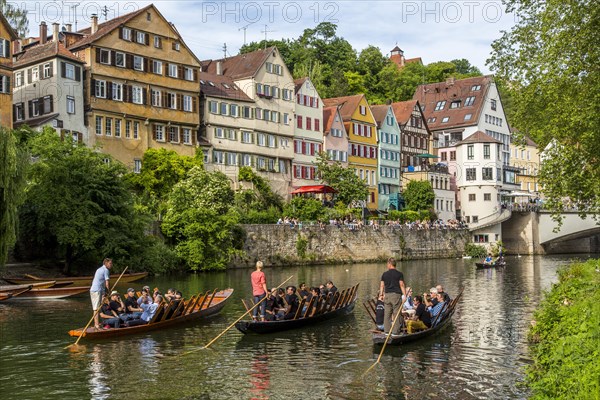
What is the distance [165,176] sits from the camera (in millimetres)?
55656

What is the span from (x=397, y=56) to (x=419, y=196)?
63730 millimetres

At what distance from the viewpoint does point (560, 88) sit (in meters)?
26.9

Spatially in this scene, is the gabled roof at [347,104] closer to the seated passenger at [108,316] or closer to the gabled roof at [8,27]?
the gabled roof at [8,27]

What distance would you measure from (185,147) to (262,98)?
10.7 m

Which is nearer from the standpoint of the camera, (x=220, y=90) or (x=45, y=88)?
(x=45, y=88)

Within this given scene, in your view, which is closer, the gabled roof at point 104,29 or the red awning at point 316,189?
the gabled roof at point 104,29

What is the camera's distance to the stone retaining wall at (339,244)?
56.7 metres

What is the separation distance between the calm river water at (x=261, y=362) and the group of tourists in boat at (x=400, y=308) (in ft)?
1.84

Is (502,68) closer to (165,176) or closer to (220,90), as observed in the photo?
(165,176)

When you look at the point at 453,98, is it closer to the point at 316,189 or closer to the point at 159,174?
the point at 316,189

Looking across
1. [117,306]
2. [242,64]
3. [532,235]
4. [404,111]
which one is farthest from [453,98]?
[117,306]

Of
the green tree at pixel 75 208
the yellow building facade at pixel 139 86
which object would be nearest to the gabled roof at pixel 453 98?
the yellow building facade at pixel 139 86

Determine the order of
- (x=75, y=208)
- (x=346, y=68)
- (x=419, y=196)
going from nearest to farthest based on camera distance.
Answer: (x=75, y=208), (x=419, y=196), (x=346, y=68)

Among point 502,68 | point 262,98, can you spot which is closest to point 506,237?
point 262,98
